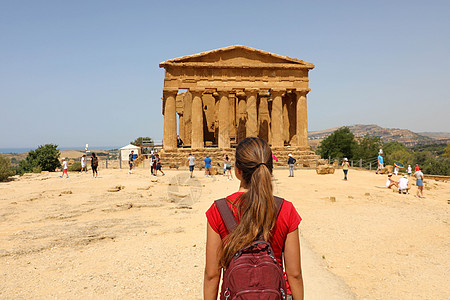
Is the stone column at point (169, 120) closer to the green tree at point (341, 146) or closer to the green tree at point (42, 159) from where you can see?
the green tree at point (42, 159)

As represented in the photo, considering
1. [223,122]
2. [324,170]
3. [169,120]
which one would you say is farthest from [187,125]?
[324,170]

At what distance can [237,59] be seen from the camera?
3484cm

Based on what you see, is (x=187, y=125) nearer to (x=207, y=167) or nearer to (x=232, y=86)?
(x=232, y=86)

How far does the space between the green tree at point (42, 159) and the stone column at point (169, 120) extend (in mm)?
22110

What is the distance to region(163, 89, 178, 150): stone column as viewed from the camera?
3400 cm

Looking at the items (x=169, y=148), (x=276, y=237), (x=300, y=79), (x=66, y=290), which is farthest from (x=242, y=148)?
(x=300, y=79)

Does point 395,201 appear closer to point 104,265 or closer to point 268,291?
point 104,265

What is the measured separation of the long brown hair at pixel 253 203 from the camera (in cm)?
240

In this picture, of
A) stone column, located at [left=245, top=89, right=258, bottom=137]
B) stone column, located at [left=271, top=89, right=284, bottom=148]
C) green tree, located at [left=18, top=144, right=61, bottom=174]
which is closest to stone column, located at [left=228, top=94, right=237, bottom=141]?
stone column, located at [left=245, top=89, right=258, bottom=137]

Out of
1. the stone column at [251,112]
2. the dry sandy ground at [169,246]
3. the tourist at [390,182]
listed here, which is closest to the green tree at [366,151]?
the stone column at [251,112]

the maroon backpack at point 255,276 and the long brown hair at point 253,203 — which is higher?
the long brown hair at point 253,203

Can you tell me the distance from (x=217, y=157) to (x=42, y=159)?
27175 mm

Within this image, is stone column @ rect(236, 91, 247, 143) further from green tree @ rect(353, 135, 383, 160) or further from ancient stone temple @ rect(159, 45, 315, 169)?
A: green tree @ rect(353, 135, 383, 160)

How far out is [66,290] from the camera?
19.2ft
